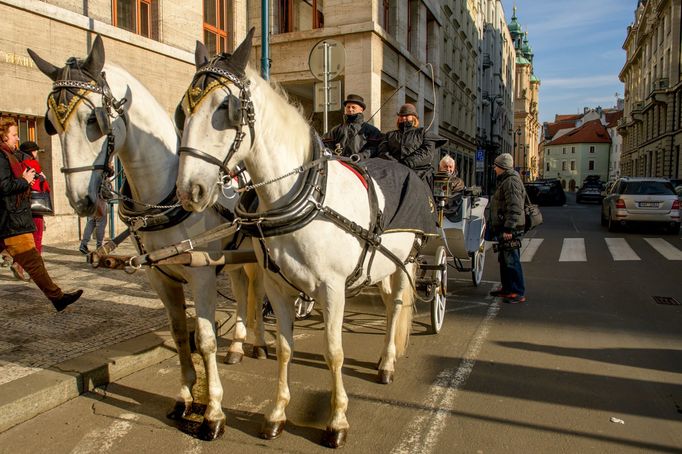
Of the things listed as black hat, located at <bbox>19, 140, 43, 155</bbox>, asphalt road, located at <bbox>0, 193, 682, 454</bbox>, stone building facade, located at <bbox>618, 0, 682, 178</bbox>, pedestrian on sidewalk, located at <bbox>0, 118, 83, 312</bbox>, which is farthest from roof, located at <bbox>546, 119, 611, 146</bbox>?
pedestrian on sidewalk, located at <bbox>0, 118, 83, 312</bbox>

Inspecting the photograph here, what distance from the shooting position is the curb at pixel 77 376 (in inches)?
146

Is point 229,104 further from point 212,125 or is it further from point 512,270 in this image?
point 512,270

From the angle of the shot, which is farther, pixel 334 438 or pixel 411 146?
pixel 411 146

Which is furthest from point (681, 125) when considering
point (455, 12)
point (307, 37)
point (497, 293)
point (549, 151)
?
point (549, 151)

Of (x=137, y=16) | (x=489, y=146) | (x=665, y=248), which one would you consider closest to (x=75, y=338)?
(x=137, y=16)

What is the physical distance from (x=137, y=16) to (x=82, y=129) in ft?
36.0

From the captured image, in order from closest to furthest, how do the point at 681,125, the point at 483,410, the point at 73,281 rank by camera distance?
the point at 483,410
the point at 73,281
the point at 681,125

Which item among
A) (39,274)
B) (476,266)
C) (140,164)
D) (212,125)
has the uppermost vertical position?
(212,125)

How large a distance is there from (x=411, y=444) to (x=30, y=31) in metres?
10.7

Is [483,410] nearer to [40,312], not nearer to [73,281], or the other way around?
[40,312]

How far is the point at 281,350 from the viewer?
3611mm

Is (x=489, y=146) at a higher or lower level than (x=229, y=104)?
higher

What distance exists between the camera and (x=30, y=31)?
10.1m

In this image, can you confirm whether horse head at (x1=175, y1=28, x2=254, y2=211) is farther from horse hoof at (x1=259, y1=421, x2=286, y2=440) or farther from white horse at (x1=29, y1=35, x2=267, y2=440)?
horse hoof at (x1=259, y1=421, x2=286, y2=440)
